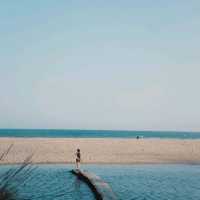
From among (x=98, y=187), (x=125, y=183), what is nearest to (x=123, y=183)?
(x=125, y=183)

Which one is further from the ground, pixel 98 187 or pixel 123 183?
pixel 98 187

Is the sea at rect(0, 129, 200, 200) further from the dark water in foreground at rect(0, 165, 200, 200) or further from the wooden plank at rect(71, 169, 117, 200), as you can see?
the wooden plank at rect(71, 169, 117, 200)

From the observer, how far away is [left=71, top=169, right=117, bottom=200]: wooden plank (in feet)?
58.8

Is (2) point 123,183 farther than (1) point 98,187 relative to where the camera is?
Yes

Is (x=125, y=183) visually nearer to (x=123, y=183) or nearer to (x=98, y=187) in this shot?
(x=123, y=183)

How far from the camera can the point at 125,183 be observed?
24828mm

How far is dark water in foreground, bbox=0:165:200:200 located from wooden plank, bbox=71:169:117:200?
0.37 meters

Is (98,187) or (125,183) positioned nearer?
(98,187)

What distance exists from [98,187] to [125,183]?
16.0 ft

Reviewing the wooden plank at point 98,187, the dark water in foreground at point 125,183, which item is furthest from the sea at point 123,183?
the wooden plank at point 98,187

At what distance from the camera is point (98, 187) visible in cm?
2030

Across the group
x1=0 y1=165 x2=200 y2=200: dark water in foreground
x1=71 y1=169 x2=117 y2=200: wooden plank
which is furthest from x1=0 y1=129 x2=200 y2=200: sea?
x1=71 y1=169 x2=117 y2=200: wooden plank

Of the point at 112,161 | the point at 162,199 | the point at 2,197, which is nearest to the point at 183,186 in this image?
the point at 162,199

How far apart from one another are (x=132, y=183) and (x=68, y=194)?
519 centimetres
